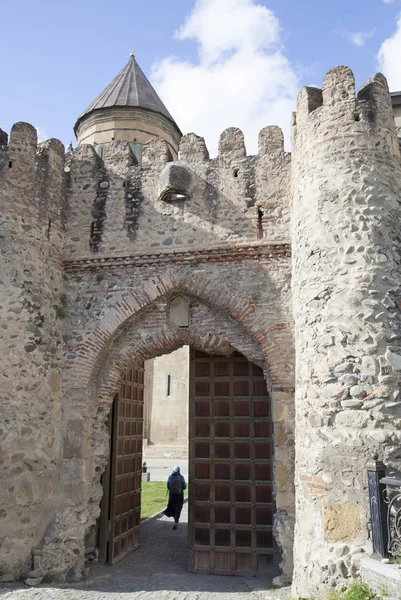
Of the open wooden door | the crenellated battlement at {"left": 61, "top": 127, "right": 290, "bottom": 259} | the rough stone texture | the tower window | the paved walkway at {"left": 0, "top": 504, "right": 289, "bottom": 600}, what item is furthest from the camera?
the open wooden door

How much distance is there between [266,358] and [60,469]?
9.98ft

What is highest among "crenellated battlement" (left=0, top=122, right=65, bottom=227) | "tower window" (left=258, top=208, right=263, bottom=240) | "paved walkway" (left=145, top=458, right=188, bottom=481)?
"crenellated battlement" (left=0, top=122, right=65, bottom=227)

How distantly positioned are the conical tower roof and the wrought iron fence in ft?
36.7

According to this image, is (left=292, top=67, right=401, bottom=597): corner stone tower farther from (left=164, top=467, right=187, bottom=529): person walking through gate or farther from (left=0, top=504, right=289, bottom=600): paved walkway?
(left=164, top=467, right=187, bottom=529): person walking through gate

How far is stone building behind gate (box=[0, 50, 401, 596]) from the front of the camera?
18.5ft


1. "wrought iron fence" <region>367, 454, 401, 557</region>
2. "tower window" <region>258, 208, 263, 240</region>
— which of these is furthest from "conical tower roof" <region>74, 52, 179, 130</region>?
"wrought iron fence" <region>367, 454, 401, 557</region>

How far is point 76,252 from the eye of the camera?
24.9ft

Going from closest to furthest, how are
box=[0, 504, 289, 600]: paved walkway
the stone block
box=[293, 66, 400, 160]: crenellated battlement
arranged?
1. the stone block
2. box=[0, 504, 289, 600]: paved walkway
3. box=[293, 66, 400, 160]: crenellated battlement

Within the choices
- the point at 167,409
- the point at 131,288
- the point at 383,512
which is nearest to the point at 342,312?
the point at 383,512

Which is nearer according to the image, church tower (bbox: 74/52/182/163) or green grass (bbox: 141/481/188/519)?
green grass (bbox: 141/481/188/519)

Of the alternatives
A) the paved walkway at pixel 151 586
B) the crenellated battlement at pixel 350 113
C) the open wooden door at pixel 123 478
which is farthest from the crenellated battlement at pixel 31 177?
the paved walkway at pixel 151 586

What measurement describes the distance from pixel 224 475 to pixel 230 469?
121 mm

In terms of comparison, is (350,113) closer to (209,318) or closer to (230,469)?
(209,318)

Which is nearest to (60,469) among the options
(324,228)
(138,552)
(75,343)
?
(75,343)
